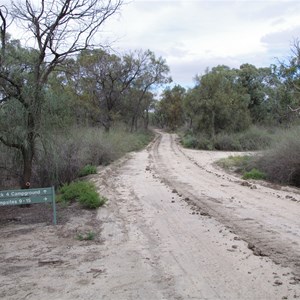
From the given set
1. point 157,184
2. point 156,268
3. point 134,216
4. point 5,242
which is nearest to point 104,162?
point 157,184

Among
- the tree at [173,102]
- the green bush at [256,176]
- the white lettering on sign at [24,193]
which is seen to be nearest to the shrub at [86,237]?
the white lettering on sign at [24,193]

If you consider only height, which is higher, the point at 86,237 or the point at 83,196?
the point at 83,196

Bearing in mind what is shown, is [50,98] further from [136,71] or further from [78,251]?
[136,71]

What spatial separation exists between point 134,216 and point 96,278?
177 inches

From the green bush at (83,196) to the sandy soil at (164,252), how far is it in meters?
0.39

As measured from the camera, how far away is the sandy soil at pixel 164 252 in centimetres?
534

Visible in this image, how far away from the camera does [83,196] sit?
12070 mm

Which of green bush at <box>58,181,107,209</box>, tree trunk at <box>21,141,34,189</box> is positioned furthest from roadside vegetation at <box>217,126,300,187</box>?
tree trunk at <box>21,141,34,189</box>

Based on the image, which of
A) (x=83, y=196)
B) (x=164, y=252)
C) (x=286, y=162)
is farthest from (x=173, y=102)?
(x=164, y=252)

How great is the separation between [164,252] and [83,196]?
18.1 feet

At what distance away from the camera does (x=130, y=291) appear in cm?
529

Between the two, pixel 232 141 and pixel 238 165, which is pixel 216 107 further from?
pixel 238 165

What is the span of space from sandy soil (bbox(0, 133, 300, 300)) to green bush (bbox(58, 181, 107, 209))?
393mm

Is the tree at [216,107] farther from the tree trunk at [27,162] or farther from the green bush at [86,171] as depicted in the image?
the tree trunk at [27,162]
